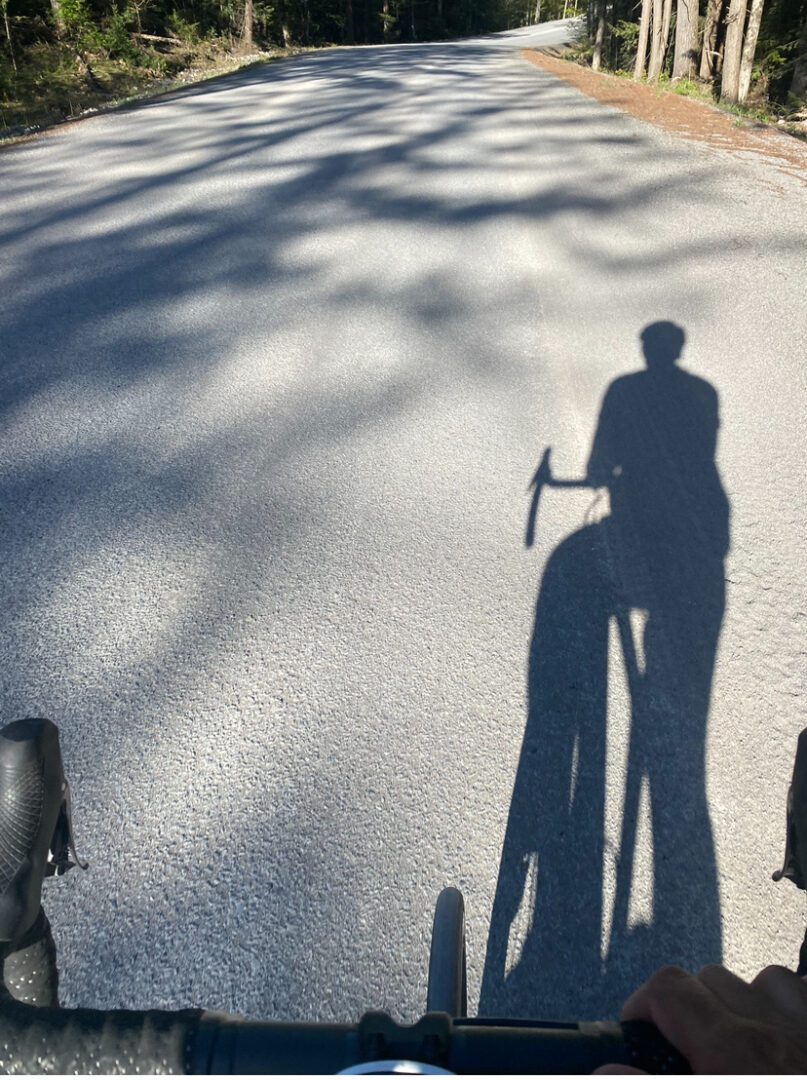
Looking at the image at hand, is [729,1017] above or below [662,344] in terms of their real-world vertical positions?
above

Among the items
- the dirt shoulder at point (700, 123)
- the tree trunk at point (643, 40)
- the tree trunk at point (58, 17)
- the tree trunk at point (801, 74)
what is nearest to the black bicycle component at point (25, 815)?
the dirt shoulder at point (700, 123)

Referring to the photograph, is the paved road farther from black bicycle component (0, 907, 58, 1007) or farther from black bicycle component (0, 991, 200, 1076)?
black bicycle component (0, 991, 200, 1076)

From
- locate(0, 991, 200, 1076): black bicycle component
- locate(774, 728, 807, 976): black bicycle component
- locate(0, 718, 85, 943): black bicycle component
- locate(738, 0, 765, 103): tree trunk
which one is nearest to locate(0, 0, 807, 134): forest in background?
locate(738, 0, 765, 103): tree trunk

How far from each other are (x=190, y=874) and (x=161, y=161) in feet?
35.1

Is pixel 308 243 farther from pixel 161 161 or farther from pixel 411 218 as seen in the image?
pixel 161 161

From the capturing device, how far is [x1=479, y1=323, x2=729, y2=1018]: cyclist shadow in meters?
1.86

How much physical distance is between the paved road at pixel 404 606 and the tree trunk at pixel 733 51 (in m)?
9.84

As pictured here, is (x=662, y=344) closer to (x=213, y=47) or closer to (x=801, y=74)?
(x=801, y=74)

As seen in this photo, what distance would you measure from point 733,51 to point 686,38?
357cm

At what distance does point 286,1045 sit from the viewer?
0.85 m

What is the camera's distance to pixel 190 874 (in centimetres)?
204

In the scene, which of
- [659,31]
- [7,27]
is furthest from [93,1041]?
[7,27]

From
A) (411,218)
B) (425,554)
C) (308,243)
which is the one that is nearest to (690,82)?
(411,218)

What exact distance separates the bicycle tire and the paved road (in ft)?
2.33
